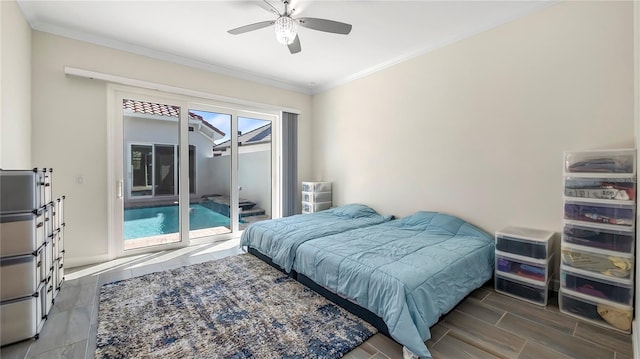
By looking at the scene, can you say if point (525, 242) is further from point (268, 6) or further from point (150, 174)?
point (150, 174)

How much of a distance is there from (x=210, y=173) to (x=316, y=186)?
1800 millimetres

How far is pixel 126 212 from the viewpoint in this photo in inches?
139

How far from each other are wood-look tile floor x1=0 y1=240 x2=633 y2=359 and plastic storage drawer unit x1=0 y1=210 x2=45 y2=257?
65 cm

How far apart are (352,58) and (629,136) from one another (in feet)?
9.74

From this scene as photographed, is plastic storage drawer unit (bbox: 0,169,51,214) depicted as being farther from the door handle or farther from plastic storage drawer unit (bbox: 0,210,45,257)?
the door handle

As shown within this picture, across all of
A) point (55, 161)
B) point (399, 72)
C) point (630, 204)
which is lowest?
point (630, 204)

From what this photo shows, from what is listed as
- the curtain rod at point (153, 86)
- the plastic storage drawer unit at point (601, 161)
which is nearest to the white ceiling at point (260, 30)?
the curtain rod at point (153, 86)

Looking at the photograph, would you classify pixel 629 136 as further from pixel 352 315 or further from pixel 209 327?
pixel 209 327

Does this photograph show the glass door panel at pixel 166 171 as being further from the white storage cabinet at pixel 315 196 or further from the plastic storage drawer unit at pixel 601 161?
the plastic storage drawer unit at pixel 601 161

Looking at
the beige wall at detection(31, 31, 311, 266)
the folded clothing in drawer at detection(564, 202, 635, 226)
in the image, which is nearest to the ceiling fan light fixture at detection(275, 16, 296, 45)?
the beige wall at detection(31, 31, 311, 266)

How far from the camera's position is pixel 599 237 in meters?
2.05

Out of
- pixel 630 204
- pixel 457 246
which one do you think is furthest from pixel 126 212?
pixel 630 204

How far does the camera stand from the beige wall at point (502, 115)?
224cm

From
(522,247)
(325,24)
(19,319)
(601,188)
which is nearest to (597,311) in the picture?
(522,247)
